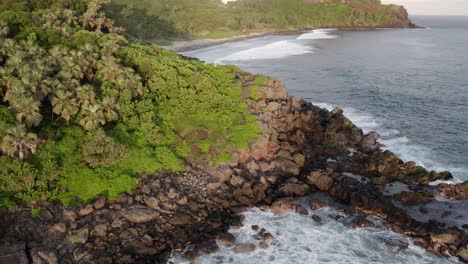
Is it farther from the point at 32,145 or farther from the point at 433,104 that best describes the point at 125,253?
the point at 433,104

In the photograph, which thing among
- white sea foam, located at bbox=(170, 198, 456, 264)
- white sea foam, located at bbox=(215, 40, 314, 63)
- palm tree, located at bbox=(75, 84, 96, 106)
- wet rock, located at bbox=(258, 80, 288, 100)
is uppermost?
white sea foam, located at bbox=(215, 40, 314, 63)

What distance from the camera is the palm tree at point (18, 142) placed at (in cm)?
3025

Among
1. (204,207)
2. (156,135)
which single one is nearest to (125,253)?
(204,207)

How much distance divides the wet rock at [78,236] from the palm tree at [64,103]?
12.0 meters

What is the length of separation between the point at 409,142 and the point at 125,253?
38.1m

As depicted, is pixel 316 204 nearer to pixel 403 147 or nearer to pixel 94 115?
pixel 403 147

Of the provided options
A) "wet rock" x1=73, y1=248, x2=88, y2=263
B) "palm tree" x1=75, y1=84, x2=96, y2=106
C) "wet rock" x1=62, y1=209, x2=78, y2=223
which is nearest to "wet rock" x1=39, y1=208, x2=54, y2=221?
"wet rock" x1=62, y1=209, x2=78, y2=223

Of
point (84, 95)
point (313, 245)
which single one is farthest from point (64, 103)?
point (313, 245)

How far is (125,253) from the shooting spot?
93.6ft

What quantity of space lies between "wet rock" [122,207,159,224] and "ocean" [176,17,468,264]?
4.35m

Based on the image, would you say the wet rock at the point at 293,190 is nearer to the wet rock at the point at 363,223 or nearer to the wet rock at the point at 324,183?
the wet rock at the point at 324,183

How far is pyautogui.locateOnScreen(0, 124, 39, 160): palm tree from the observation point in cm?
3025

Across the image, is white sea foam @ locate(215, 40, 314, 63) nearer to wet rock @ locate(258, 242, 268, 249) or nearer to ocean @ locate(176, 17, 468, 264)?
ocean @ locate(176, 17, 468, 264)

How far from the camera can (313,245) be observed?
30703 mm
